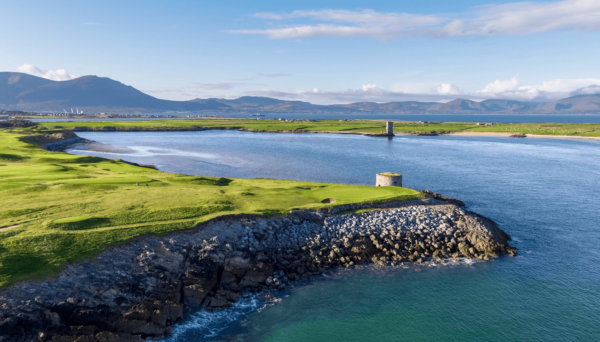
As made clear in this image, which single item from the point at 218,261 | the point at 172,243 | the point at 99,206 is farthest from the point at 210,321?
the point at 99,206

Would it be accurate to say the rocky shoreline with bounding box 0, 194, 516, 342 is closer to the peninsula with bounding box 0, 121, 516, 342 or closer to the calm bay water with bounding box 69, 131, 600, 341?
the peninsula with bounding box 0, 121, 516, 342

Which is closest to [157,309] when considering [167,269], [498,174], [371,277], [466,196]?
[167,269]

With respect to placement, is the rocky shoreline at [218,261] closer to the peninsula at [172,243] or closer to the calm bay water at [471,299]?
the peninsula at [172,243]

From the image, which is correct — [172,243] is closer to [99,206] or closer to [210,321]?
[210,321]

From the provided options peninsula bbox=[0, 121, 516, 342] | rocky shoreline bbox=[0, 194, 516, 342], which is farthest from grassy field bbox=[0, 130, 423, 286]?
rocky shoreline bbox=[0, 194, 516, 342]

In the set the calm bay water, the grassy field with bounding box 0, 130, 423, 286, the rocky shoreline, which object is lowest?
the calm bay water

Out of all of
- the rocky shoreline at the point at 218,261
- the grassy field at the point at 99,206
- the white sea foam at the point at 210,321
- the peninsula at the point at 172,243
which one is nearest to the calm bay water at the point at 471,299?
the white sea foam at the point at 210,321

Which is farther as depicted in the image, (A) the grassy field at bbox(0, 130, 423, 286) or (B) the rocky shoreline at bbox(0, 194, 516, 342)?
(A) the grassy field at bbox(0, 130, 423, 286)
